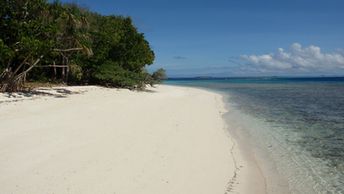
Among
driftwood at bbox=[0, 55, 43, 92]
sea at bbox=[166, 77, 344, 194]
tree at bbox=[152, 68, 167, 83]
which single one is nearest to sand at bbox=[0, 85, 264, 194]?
sea at bbox=[166, 77, 344, 194]

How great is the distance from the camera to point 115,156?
8.48 metres

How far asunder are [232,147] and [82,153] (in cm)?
455

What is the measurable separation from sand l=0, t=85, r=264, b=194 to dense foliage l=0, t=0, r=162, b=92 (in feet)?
24.5

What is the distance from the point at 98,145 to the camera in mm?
9414

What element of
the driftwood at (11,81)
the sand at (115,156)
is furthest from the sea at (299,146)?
the driftwood at (11,81)

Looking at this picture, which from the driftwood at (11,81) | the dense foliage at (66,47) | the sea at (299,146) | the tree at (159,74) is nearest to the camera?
the sea at (299,146)

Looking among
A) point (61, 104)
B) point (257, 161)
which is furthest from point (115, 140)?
point (61, 104)

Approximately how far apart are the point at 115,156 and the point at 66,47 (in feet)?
67.6

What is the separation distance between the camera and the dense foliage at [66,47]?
20.8 metres

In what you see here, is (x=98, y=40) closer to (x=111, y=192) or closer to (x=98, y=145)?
(x=98, y=145)

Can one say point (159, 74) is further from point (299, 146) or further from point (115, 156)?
point (115, 156)

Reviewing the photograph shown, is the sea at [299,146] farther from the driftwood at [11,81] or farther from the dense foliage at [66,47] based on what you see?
the driftwood at [11,81]

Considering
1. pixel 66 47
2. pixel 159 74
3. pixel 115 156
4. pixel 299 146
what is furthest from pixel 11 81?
pixel 159 74

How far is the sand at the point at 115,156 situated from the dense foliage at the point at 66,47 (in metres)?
7.46
